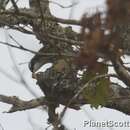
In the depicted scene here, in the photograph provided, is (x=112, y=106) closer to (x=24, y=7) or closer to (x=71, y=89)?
(x=71, y=89)

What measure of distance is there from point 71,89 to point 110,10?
2.32 meters

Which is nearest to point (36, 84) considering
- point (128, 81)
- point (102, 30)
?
point (128, 81)

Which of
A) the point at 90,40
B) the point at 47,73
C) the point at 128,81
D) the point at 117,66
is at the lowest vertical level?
the point at 47,73

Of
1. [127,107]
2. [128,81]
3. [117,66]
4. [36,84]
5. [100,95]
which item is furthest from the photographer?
[36,84]

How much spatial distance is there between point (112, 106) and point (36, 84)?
62cm

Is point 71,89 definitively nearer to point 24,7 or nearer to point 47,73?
point 47,73

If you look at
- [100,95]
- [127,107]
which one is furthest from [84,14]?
[127,107]

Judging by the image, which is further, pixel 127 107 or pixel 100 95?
pixel 127 107

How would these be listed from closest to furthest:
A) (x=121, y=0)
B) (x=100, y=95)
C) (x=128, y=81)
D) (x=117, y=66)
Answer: (x=121, y=0), (x=117, y=66), (x=128, y=81), (x=100, y=95)

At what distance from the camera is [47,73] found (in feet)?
10.5

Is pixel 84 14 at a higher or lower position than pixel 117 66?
higher

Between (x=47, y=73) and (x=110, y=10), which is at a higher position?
(x=110, y=10)

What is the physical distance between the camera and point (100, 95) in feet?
6.35

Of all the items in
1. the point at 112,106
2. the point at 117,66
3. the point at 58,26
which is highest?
the point at 117,66
